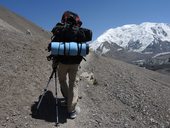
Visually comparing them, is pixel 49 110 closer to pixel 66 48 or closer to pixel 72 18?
pixel 66 48

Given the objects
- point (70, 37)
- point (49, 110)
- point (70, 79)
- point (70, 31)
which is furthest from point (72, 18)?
point (49, 110)

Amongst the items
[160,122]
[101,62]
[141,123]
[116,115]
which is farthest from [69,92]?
[101,62]

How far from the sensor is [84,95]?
13.0 meters

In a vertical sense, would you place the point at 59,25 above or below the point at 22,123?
above

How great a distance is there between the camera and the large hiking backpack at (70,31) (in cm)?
1050

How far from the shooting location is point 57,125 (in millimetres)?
10328

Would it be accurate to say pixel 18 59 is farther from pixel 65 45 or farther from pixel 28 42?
pixel 65 45

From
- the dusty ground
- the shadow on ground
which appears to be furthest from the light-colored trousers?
the dusty ground

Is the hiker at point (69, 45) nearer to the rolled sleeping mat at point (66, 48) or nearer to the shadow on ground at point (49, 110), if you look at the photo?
the rolled sleeping mat at point (66, 48)

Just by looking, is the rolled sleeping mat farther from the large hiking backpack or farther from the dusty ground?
the dusty ground

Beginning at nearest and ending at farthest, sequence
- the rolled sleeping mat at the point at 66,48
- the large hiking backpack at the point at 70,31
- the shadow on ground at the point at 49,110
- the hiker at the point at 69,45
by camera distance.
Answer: the rolled sleeping mat at the point at 66,48 < the hiker at the point at 69,45 < the large hiking backpack at the point at 70,31 < the shadow on ground at the point at 49,110

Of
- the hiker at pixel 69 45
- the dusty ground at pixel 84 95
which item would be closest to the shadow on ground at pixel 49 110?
the dusty ground at pixel 84 95

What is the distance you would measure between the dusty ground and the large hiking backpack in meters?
2.48

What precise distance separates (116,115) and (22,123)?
11.6 feet
